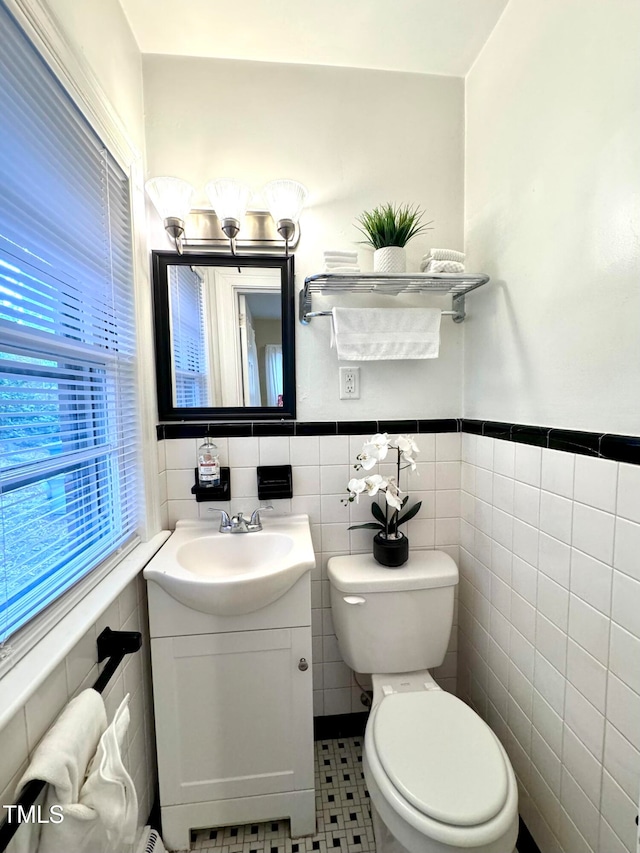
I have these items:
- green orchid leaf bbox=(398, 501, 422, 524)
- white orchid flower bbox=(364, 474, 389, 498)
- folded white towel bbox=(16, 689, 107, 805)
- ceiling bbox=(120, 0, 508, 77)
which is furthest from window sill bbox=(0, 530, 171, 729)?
ceiling bbox=(120, 0, 508, 77)

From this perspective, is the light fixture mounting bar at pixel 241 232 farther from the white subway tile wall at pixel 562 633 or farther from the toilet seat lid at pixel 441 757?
the toilet seat lid at pixel 441 757


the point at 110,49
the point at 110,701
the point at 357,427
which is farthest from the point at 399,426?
the point at 110,49

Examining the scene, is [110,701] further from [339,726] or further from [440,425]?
[440,425]

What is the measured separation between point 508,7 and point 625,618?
174 centimetres

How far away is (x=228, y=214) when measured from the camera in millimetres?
1257

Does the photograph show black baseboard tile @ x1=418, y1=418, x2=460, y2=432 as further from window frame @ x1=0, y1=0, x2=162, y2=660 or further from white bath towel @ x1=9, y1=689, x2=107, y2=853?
white bath towel @ x1=9, y1=689, x2=107, y2=853

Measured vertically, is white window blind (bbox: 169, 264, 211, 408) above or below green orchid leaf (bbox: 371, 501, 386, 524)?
above

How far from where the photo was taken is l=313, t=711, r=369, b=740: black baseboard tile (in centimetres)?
152

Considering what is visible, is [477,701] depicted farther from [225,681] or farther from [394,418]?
[394,418]

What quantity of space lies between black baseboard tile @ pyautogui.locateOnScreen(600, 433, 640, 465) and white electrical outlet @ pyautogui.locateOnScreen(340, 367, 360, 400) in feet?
2.67

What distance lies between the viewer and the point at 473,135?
1376mm

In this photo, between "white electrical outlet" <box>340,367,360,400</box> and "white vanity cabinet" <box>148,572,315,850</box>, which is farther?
"white electrical outlet" <box>340,367,360,400</box>

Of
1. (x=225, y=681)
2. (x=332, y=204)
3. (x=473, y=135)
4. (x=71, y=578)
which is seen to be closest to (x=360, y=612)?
(x=225, y=681)

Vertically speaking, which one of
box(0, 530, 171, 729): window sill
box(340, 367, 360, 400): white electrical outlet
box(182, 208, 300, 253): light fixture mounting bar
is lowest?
box(0, 530, 171, 729): window sill
